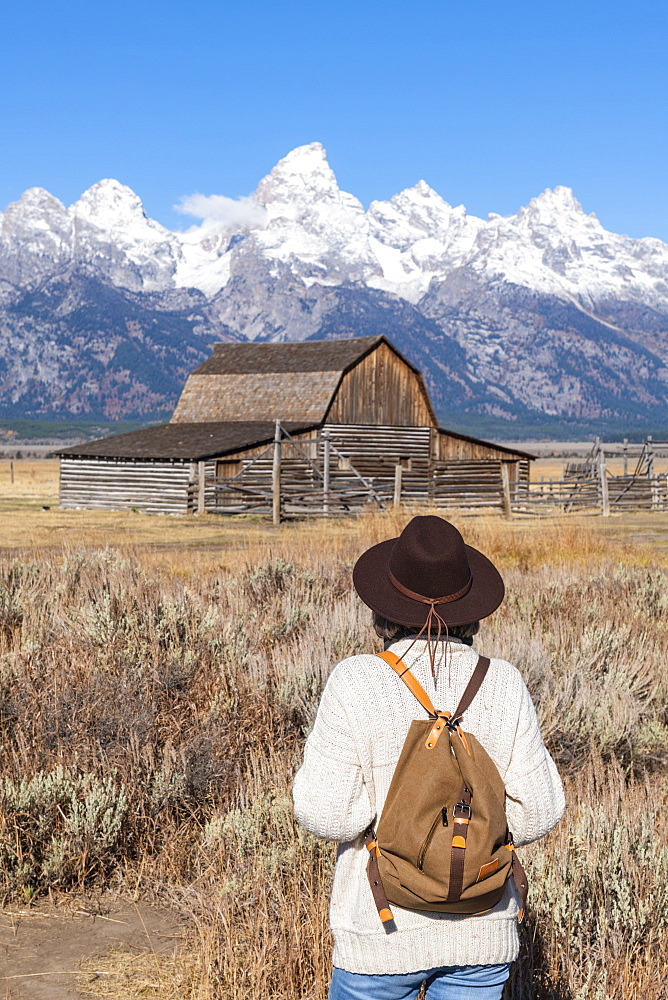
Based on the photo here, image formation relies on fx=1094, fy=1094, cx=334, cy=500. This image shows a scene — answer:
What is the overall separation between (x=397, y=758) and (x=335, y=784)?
153mm

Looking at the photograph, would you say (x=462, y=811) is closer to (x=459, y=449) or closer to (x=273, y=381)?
(x=273, y=381)

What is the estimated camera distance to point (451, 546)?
8.28 ft

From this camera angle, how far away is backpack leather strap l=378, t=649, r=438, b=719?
2.42m

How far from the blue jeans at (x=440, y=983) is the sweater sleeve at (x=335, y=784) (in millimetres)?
335

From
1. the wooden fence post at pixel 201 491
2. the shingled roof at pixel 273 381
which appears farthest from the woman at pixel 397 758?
the shingled roof at pixel 273 381

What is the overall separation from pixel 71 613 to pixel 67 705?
2.54m

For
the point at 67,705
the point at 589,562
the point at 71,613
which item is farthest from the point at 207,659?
the point at 589,562

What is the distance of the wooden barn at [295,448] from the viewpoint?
3212 centimetres

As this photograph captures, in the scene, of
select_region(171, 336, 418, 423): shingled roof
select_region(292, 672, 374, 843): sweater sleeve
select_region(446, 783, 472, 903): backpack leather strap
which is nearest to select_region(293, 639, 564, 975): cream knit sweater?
select_region(292, 672, 374, 843): sweater sleeve

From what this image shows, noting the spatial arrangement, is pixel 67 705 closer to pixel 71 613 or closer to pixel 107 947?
pixel 107 947

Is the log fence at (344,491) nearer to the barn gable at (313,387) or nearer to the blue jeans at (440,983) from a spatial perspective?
the barn gable at (313,387)

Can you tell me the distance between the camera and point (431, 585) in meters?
2.51

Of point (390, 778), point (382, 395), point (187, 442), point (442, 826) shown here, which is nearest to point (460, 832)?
point (442, 826)

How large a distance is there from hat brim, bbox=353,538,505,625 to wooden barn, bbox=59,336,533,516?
24830 millimetres
